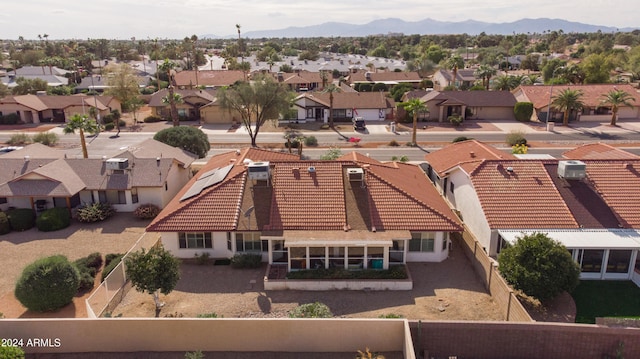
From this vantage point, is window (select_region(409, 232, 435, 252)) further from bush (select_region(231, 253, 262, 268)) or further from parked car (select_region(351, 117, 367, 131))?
parked car (select_region(351, 117, 367, 131))

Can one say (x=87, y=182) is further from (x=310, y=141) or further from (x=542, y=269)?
(x=542, y=269)

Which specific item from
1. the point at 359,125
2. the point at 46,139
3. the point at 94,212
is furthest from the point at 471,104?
the point at 46,139

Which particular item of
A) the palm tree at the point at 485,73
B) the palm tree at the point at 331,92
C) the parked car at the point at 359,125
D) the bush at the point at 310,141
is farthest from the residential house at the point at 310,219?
the palm tree at the point at 485,73

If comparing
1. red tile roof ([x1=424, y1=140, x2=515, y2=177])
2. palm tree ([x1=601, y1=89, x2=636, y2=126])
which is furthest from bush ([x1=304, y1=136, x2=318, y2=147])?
palm tree ([x1=601, y1=89, x2=636, y2=126])

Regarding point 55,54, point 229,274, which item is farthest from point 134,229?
point 55,54

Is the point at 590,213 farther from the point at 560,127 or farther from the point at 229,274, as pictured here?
the point at 560,127

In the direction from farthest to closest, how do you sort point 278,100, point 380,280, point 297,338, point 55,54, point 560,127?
point 55,54 → point 560,127 → point 278,100 → point 380,280 → point 297,338
